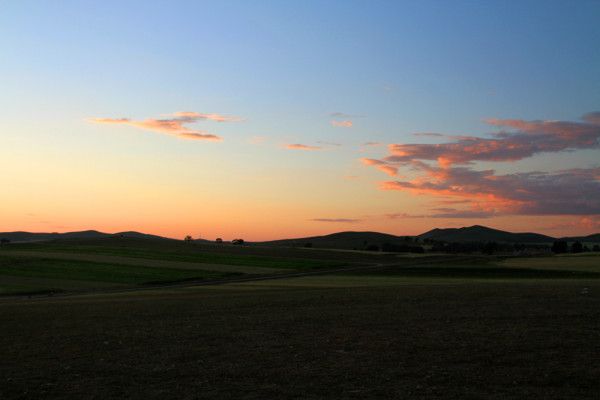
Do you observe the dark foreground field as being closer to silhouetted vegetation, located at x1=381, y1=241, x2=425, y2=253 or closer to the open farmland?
the open farmland

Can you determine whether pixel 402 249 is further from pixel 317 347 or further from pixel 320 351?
pixel 320 351

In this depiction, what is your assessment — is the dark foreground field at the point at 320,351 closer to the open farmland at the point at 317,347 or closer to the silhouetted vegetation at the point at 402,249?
the open farmland at the point at 317,347

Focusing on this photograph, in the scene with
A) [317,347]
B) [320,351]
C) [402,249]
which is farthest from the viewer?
[402,249]

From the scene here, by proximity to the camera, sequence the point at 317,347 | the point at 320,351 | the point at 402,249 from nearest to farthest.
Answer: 1. the point at 320,351
2. the point at 317,347
3. the point at 402,249

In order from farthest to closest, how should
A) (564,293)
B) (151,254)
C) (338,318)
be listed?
(151,254), (564,293), (338,318)

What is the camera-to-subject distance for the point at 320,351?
16.8 m

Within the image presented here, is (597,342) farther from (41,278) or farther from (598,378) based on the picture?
(41,278)

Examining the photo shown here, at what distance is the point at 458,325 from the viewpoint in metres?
20.1

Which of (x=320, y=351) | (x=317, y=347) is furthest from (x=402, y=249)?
(x=320, y=351)

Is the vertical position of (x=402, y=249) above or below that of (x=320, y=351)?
above

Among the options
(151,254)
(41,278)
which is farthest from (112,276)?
(151,254)

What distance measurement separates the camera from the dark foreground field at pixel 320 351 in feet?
42.5

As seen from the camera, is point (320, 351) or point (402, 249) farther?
point (402, 249)

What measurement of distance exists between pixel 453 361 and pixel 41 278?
54.8 meters
